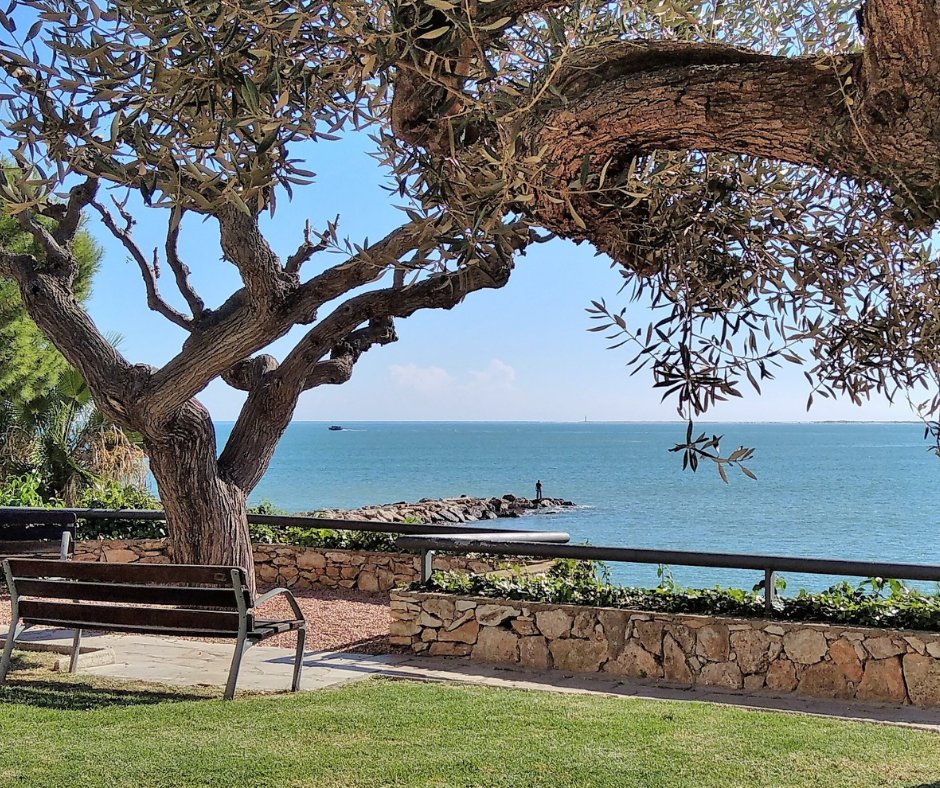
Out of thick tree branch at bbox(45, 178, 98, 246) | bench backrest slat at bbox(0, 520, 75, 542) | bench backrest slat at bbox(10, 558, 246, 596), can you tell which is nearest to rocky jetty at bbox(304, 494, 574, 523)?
bench backrest slat at bbox(0, 520, 75, 542)

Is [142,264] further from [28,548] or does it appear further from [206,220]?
[206,220]

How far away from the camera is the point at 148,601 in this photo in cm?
638

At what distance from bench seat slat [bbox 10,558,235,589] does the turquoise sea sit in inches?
674

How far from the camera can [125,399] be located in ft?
28.2

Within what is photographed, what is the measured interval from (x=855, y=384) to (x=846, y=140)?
1.14 metres

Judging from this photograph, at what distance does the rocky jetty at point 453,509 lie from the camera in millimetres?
32469

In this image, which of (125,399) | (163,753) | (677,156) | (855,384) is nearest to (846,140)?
(677,156)

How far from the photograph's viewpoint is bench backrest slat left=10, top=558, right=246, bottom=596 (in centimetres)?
610

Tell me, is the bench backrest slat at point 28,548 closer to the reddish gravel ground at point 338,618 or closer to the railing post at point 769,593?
the reddish gravel ground at point 338,618

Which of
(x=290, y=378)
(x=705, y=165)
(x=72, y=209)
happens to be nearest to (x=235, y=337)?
(x=290, y=378)

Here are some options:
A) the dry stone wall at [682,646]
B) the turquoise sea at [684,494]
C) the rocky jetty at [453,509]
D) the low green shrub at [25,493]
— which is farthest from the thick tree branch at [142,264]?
the rocky jetty at [453,509]

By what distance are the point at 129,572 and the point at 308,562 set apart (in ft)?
18.3

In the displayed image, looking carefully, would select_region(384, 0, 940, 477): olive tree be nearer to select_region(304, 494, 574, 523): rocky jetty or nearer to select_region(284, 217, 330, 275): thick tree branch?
select_region(284, 217, 330, 275): thick tree branch

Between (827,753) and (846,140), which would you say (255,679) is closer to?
(827,753)
